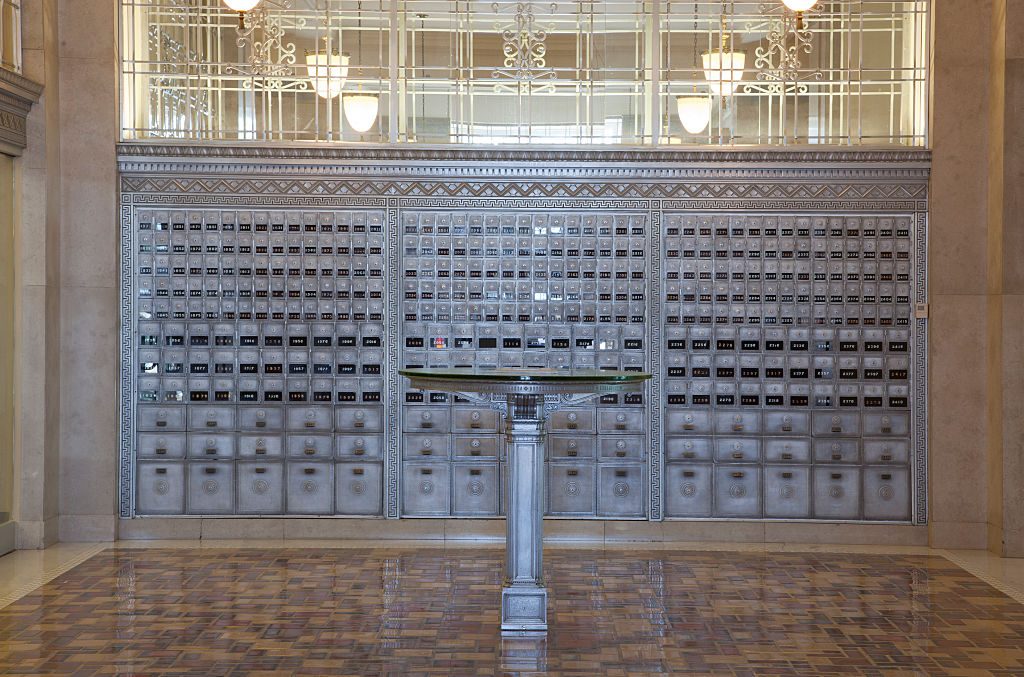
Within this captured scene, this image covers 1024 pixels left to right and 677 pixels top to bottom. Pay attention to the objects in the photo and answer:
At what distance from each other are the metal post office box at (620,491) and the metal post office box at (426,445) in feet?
4.25

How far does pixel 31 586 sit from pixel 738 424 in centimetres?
542

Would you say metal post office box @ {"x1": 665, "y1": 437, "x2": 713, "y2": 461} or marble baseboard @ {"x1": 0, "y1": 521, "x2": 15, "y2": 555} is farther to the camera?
metal post office box @ {"x1": 665, "y1": 437, "x2": 713, "y2": 461}

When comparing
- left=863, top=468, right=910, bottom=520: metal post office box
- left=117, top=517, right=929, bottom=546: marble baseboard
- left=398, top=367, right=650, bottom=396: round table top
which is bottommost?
left=117, top=517, right=929, bottom=546: marble baseboard

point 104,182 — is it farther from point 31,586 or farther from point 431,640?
point 431,640

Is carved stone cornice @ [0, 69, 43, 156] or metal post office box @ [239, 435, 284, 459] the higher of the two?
carved stone cornice @ [0, 69, 43, 156]

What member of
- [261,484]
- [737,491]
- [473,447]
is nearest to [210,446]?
[261,484]

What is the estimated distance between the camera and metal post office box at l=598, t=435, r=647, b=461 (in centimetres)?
880

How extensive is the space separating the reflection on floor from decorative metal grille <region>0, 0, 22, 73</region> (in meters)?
3.83

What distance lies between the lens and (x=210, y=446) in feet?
28.9

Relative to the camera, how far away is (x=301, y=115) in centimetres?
895

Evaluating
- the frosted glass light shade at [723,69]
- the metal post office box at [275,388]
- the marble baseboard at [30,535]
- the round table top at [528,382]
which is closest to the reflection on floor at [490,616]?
the marble baseboard at [30,535]

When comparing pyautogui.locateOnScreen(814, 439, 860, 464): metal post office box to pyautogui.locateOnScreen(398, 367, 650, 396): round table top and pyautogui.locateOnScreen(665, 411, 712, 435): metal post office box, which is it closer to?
pyautogui.locateOnScreen(665, 411, 712, 435): metal post office box

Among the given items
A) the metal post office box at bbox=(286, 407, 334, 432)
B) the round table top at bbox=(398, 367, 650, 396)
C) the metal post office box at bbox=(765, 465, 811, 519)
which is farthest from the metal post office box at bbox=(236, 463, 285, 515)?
the metal post office box at bbox=(765, 465, 811, 519)

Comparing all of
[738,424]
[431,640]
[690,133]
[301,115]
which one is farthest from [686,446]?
[301,115]
